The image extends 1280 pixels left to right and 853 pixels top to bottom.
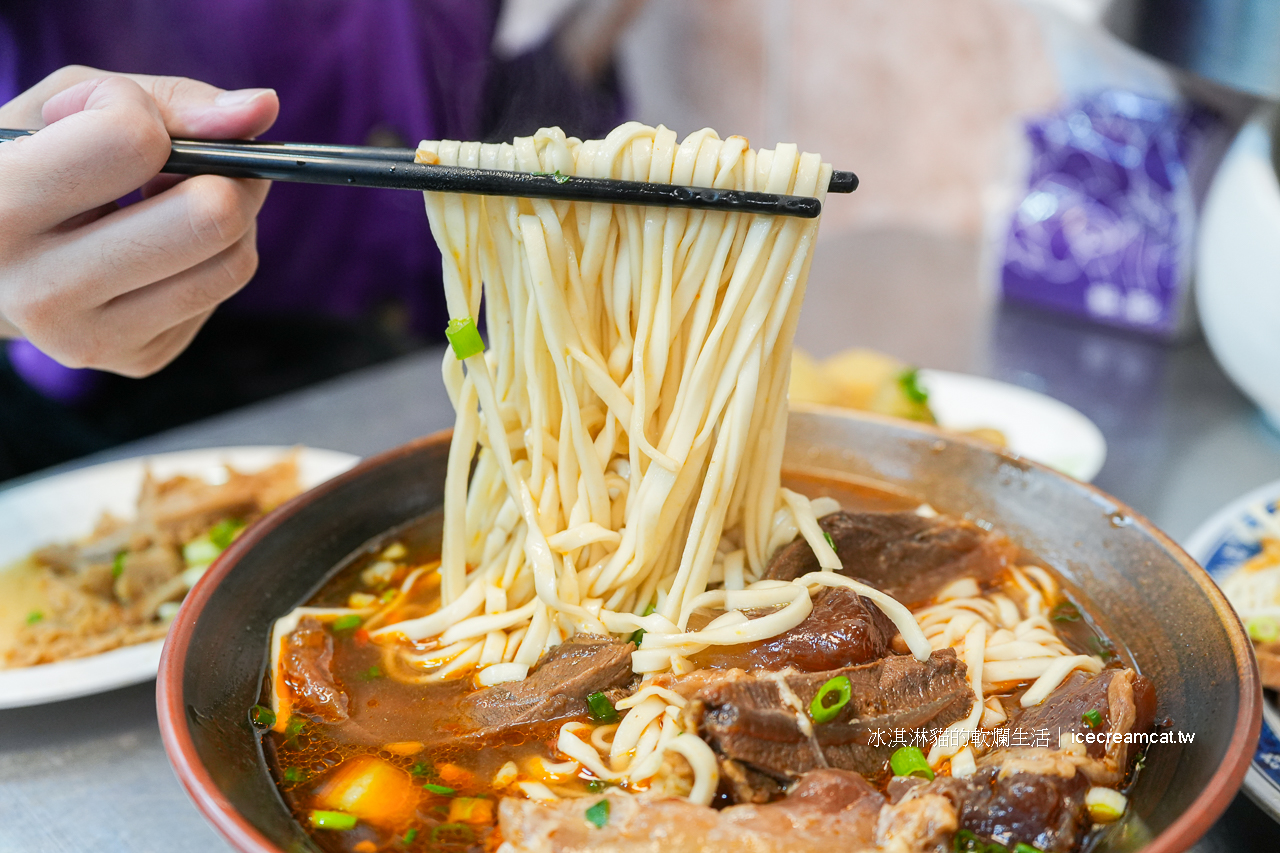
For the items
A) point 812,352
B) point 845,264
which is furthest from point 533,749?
point 845,264

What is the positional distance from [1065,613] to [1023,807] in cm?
70

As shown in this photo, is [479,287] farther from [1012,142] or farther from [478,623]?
[1012,142]

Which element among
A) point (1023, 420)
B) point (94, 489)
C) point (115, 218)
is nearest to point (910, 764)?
point (115, 218)

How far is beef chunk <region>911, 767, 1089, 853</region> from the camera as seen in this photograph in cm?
131

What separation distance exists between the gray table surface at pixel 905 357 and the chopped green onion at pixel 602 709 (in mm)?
731

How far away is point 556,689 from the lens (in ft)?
5.36

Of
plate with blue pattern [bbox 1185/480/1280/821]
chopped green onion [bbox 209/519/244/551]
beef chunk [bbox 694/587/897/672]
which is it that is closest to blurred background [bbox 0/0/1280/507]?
plate with blue pattern [bbox 1185/480/1280/821]

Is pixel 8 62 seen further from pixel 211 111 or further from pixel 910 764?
pixel 910 764

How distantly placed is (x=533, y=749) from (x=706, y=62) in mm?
5863

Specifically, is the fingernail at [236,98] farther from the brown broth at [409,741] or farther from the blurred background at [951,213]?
the blurred background at [951,213]

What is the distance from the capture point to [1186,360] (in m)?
3.75

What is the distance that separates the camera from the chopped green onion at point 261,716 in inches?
64.0

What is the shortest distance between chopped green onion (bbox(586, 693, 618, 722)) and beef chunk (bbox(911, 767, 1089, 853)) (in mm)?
517

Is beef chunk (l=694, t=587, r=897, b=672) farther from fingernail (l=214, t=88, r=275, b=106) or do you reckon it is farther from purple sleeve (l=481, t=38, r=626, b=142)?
purple sleeve (l=481, t=38, r=626, b=142)
